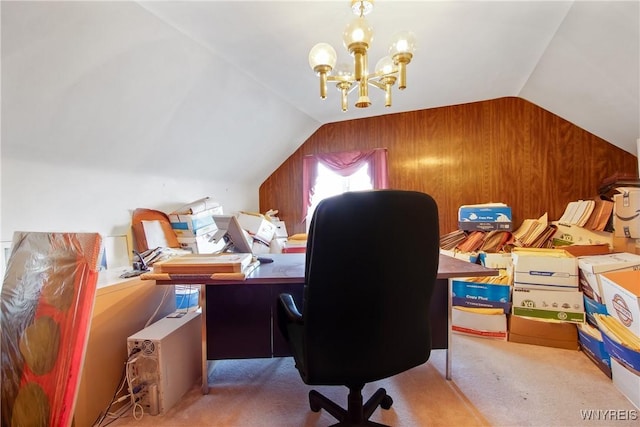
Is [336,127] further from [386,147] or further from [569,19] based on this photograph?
[569,19]

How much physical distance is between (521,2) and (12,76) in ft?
9.85

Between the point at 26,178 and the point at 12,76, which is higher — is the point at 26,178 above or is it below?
below

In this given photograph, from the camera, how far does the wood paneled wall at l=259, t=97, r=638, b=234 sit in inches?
126

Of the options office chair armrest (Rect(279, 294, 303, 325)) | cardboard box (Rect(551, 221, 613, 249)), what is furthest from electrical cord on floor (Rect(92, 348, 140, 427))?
cardboard box (Rect(551, 221, 613, 249))

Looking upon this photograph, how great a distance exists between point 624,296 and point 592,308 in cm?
47

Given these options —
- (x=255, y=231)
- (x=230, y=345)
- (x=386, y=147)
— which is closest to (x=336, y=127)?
(x=386, y=147)

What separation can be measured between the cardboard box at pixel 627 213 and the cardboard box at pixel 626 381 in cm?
116

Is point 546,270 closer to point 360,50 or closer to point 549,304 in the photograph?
point 549,304

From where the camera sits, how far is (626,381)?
5.16ft

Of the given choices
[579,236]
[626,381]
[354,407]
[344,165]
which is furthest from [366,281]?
[344,165]

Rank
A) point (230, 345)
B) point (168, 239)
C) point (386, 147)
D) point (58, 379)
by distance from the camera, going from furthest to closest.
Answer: point (386, 147), point (168, 239), point (230, 345), point (58, 379)

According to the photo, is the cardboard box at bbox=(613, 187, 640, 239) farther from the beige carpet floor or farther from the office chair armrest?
the office chair armrest

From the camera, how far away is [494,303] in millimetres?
2369

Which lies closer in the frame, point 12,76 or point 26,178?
point 12,76
